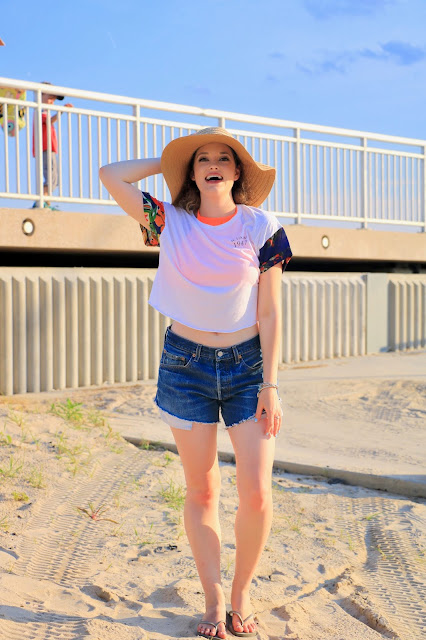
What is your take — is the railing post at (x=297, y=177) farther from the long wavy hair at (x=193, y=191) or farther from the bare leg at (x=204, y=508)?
the bare leg at (x=204, y=508)

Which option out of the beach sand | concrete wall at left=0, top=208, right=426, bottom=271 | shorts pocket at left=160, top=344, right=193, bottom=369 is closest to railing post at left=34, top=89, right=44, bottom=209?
concrete wall at left=0, top=208, right=426, bottom=271

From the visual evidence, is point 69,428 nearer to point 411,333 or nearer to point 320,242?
point 320,242

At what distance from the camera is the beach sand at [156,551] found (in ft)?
9.85

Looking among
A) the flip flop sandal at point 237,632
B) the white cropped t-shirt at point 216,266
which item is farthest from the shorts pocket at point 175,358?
the flip flop sandal at point 237,632

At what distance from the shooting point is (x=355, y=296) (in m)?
11.7

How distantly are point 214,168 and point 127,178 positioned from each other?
38 centimetres

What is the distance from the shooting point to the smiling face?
2.84m

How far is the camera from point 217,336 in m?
2.76

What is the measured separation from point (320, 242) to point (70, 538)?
25.9 feet

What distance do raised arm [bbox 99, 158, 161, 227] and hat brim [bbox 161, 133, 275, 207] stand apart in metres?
0.08

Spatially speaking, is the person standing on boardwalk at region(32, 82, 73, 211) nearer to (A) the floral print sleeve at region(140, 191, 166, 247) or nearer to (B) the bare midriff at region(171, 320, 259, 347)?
(A) the floral print sleeve at region(140, 191, 166, 247)

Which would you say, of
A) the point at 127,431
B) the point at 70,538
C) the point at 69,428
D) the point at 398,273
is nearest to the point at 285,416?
the point at 127,431

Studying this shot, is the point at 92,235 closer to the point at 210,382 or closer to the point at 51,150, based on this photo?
the point at 51,150

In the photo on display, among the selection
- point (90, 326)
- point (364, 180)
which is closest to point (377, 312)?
point (364, 180)
